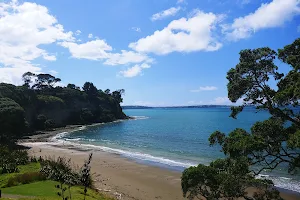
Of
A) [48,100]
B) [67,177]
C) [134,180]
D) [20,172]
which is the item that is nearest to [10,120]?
[134,180]

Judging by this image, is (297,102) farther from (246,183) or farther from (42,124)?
(42,124)

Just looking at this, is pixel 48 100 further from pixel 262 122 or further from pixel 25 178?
pixel 262 122

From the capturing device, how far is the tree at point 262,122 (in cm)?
1185

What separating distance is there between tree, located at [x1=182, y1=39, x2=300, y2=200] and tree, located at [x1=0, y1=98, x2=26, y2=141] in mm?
44597

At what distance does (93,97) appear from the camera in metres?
134

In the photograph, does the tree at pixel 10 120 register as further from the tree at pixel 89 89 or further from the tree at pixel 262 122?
the tree at pixel 89 89

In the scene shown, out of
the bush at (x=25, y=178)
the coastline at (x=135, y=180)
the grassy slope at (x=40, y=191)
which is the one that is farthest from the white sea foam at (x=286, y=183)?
the bush at (x=25, y=178)

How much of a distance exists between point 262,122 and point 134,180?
744 inches

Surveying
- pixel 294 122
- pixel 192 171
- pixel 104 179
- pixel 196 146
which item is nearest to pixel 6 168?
pixel 104 179

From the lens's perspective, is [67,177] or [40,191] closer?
[67,177]

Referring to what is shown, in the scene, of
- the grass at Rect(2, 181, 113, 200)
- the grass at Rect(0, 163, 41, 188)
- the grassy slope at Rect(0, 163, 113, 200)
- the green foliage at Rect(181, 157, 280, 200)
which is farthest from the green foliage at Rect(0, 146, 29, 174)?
the green foliage at Rect(181, 157, 280, 200)

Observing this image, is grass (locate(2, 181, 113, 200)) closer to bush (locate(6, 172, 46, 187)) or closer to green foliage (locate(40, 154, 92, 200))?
green foliage (locate(40, 154, 92, 200))

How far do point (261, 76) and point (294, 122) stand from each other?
2.51 metres

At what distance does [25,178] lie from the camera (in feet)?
65.6
